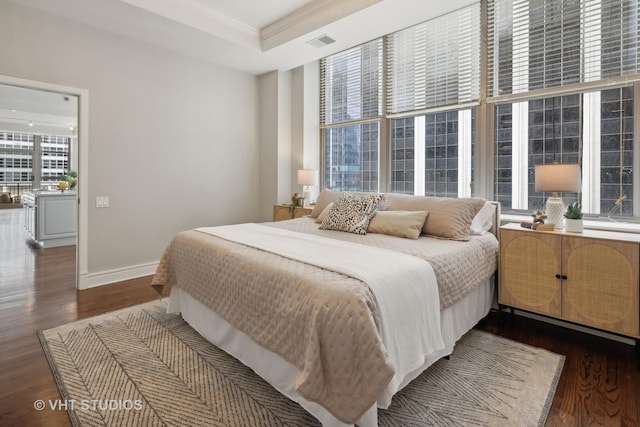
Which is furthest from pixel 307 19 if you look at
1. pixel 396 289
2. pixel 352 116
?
pixel 396 289

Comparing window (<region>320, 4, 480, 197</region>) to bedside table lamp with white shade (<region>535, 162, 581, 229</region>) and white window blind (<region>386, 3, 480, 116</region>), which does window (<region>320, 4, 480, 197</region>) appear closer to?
white window blind (<region>386, 3, 480, 116</region>)

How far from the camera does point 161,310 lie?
3.05 m

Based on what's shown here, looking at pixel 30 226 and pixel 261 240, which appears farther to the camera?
pixel 30 226

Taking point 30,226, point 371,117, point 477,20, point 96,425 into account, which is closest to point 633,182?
point 477,20

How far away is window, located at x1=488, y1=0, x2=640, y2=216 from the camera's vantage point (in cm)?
266

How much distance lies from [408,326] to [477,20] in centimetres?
319

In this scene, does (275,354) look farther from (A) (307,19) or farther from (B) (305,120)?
(B) (305,120)

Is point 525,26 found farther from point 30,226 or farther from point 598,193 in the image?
point 30,226

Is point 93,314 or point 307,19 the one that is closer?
point 93,314

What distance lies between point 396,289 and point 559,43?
2.78m

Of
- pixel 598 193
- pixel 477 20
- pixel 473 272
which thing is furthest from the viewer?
pixel 477 20

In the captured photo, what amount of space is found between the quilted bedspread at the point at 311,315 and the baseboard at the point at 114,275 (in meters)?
2.09

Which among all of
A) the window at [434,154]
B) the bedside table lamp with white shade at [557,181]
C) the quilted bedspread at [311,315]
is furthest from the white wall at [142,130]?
the bedside table lamp with white shade at [557,181]

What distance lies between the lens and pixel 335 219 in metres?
3.12
